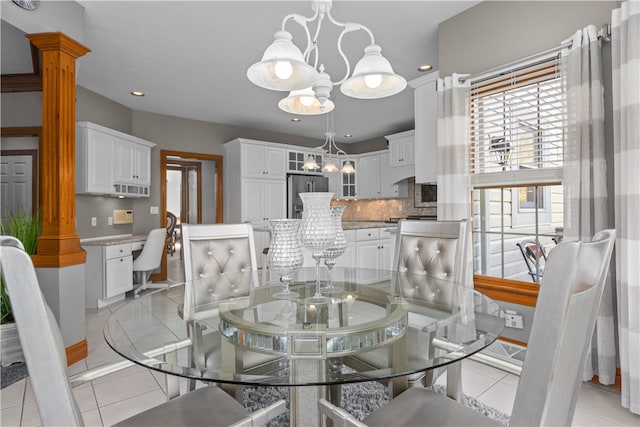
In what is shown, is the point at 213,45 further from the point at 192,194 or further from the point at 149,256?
the point at 192,194

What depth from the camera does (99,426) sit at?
1.72 meters

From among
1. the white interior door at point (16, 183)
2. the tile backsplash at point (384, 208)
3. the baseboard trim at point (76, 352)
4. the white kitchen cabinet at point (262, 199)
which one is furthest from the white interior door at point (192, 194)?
the baseboard trim at point (76, 352)

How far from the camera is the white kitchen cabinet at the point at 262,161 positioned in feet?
18.2

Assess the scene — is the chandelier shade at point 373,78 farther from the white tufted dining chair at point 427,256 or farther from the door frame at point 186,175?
the door frame at point 186,175

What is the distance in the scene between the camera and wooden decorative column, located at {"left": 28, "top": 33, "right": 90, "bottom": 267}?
2410 millimetres

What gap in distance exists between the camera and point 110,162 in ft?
14.1

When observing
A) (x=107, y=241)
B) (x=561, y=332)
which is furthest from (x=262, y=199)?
(x=561, y=332)

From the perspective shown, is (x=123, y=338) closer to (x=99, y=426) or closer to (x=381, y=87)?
(x=99, y=426)

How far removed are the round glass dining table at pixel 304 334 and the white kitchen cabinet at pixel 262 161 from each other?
3.98 meters

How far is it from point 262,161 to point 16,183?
3163 mm

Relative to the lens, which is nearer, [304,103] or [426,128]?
[304,103]

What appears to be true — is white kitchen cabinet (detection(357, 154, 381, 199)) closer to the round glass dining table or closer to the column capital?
the round glass dining table

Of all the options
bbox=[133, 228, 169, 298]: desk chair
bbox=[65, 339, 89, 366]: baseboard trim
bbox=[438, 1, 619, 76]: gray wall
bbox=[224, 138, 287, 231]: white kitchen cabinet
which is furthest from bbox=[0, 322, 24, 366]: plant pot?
bbox=[224, 138, 287, 231]: white kitchen cabinet

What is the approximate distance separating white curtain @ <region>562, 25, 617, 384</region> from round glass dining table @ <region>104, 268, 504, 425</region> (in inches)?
36.4
